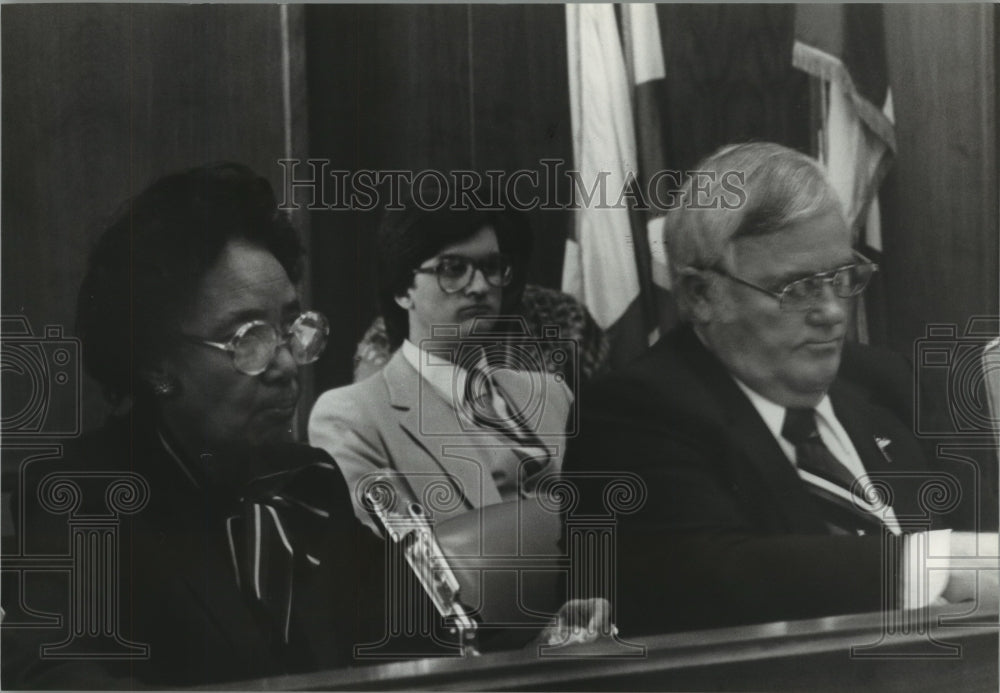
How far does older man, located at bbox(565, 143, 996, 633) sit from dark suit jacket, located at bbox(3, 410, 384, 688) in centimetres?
117

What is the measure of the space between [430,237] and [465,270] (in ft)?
0.73

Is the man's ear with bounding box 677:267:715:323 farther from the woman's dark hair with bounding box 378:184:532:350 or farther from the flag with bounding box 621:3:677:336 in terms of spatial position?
the woman's dark hair with bounding box 378:184:532:350

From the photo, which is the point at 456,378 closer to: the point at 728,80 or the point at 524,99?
the point at 524,99

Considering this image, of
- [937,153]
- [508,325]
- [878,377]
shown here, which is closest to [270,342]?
[508,325]

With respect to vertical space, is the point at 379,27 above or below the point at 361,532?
above

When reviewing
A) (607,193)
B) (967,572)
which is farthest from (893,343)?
(607,193)

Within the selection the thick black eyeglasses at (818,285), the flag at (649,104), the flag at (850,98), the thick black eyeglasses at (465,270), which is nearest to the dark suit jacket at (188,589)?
the thick black eyeglasses at (465,270)

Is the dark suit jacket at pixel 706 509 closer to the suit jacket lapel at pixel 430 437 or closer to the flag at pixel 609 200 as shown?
the flag at pixel 609 200

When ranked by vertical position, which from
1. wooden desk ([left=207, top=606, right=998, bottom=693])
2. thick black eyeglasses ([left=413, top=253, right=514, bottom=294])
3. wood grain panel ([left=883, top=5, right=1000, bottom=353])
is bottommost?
wooden desk ([left=207, top=606, right=998, bottom=693])

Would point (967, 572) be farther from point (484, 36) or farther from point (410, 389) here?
point (484, 36)

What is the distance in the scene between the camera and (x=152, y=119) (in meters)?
5.52

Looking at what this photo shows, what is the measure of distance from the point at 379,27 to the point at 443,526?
2311mm

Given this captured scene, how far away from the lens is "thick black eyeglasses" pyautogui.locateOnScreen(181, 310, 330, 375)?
5473mm

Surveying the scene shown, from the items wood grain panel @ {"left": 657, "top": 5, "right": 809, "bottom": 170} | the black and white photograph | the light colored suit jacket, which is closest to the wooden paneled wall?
the black and white photograph
